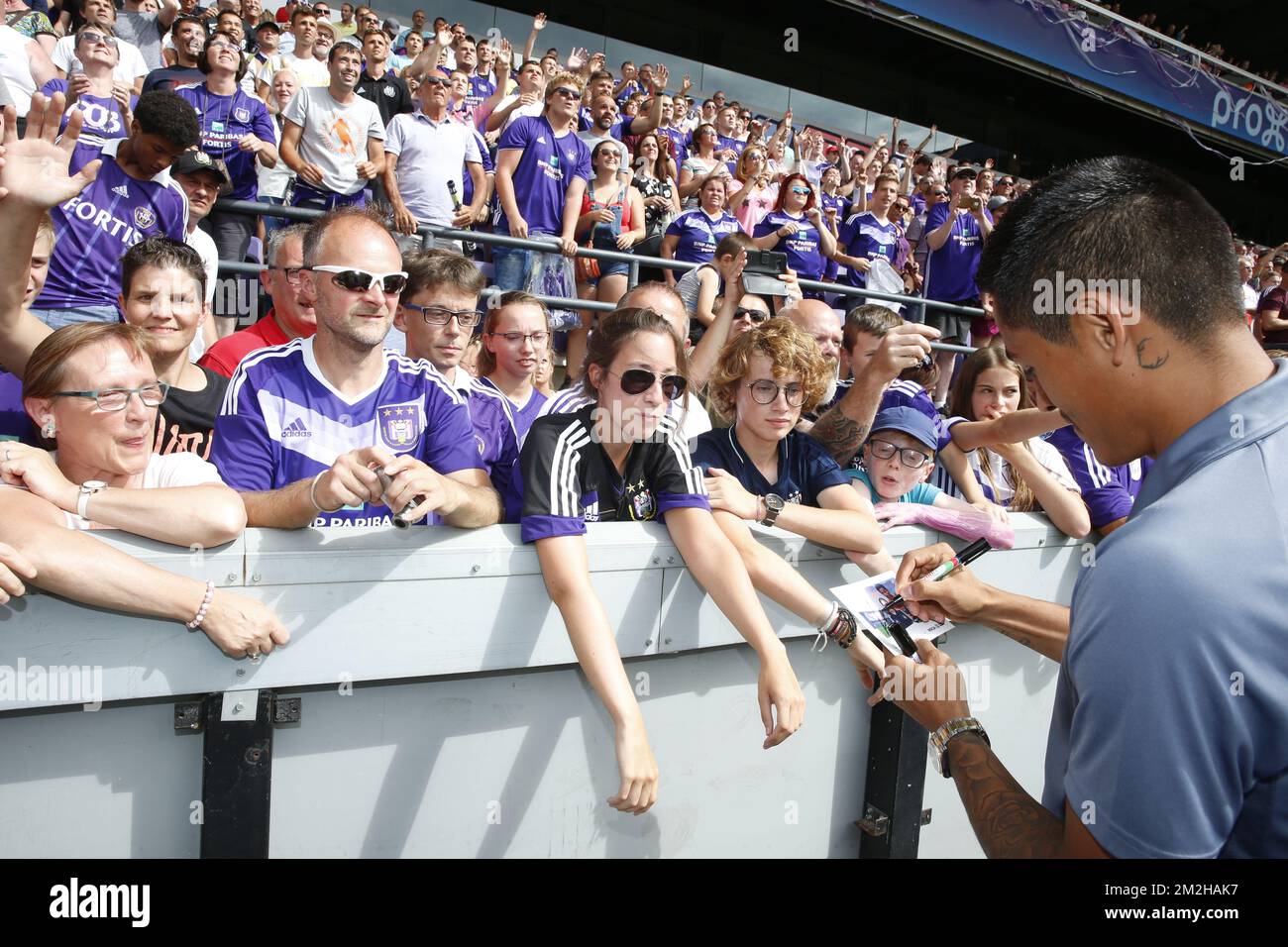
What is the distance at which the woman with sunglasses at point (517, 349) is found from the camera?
3.84m

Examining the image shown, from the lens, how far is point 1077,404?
1.38m

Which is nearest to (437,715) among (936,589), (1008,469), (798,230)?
(936,589)

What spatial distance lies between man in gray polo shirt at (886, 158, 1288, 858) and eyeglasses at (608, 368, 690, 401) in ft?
4.02

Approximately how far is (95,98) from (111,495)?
4.23 m

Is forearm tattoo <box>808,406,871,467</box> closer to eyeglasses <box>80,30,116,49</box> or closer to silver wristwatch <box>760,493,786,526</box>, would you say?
silver wristwatch <box>760,493,786,526</box>

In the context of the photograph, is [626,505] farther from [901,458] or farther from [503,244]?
[503,244]

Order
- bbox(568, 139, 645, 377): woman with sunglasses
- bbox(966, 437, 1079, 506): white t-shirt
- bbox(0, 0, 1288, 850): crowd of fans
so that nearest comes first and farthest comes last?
bbox(0, 0, 1288, 850): crowd of fans < bbox(966, 437, 1079, 506): white t-shirt < bbox(568, 139, 645, 377): woman with sunglasses

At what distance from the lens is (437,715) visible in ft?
6.98

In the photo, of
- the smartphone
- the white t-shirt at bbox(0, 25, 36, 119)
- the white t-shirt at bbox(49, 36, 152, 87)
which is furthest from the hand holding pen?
the white t-shirt at bbox(49, 36, 152, 87)

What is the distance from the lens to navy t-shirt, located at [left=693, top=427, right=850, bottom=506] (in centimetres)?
296

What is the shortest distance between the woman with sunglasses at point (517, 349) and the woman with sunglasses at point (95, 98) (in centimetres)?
232

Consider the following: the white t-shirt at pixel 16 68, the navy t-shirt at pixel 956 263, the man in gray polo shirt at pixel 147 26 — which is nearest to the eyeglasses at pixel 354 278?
the white t-shirt at pixel 16 68

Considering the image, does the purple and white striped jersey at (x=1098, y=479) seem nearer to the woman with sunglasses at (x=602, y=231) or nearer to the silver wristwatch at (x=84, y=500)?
the silver wristwatch at (x=84, y=500)

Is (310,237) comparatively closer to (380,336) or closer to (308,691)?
(380,336)
